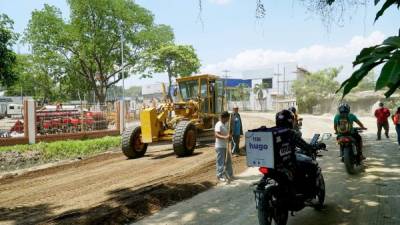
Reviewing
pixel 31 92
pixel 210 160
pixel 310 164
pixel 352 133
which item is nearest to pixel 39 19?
pixel 31 92

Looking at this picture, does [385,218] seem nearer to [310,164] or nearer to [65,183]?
[310,164]

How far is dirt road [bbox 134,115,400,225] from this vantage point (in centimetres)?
621

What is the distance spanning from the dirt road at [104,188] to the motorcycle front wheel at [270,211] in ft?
8.55

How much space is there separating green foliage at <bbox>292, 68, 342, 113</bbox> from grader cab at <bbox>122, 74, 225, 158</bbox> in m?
37.4

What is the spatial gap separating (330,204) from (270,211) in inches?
81.5

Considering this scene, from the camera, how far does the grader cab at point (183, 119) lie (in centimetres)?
1393

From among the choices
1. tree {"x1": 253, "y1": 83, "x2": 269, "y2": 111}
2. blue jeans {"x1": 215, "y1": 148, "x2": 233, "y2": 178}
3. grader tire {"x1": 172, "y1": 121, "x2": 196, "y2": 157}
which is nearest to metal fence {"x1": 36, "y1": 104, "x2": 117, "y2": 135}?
grader tire {"x1": 172, "y1": 121, "x2": 196, "y2": 157}

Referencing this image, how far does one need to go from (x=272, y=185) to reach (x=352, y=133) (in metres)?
5.31

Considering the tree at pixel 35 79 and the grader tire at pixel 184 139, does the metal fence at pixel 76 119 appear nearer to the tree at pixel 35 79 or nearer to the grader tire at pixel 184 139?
the grader tire at pixel 184 139

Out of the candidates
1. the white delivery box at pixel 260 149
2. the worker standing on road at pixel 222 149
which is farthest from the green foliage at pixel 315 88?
the white delivery box at pixel 260 149

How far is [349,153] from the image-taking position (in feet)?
31.1

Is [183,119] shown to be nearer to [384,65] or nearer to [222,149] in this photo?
[222,149]

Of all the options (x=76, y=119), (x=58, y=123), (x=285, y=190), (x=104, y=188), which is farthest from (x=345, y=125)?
(x=76, y=119)

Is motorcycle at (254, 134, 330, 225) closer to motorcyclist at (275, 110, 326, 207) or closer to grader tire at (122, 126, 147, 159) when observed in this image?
motorcyclist at (275, 110, 326, 207)
